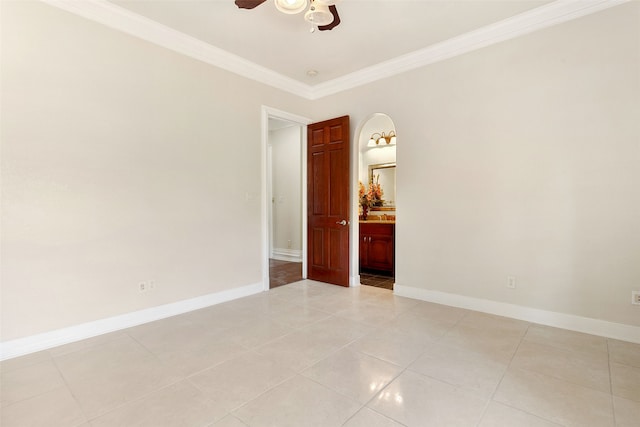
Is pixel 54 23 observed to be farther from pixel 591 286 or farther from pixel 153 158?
pixel 591 286

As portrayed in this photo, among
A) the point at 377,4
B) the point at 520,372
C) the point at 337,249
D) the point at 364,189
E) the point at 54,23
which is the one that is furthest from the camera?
the point at 364,189

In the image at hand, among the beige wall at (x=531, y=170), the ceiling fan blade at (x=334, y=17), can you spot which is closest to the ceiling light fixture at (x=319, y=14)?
the ceiling fan blade at (x=334, y=17)

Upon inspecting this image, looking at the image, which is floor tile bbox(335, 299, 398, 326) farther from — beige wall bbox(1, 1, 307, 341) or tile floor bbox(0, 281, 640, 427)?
beige wall bbox(1, 1, 307, 341)

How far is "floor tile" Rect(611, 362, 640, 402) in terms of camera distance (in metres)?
1.82

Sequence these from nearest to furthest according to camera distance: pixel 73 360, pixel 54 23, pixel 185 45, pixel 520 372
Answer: pixel 520 372 < pixel 73 360 < pixel 54 23 < pixel 185 45

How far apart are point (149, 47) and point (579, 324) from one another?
187 inches

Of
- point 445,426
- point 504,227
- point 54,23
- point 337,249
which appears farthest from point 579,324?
point 54,23

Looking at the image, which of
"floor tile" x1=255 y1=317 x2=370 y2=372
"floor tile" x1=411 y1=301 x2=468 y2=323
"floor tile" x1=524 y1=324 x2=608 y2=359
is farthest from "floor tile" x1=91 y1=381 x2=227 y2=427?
"floor tile" x1=524 y1=324 x2=608 y2=359

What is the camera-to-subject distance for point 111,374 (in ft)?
6.75

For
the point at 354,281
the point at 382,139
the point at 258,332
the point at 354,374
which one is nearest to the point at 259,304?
the point at 258,332

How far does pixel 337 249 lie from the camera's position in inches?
169

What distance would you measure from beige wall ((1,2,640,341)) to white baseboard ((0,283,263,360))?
0.22 feet

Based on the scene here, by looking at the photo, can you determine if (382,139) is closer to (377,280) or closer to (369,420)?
(377,280)

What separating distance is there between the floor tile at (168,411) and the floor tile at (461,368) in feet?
4.31
